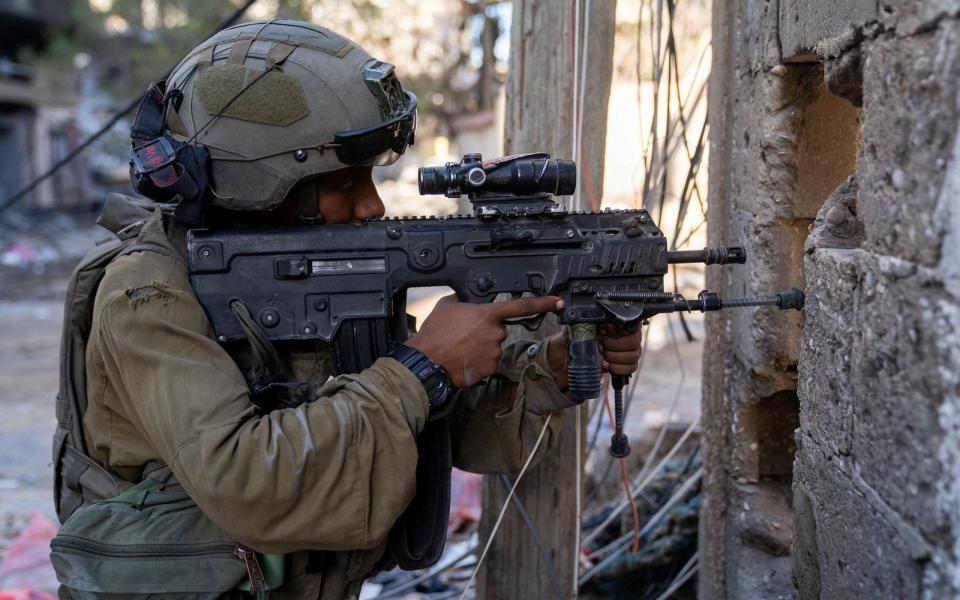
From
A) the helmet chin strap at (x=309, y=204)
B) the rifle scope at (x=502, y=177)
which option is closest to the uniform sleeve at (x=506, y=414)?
the rifle scope at (x=502, y=177)

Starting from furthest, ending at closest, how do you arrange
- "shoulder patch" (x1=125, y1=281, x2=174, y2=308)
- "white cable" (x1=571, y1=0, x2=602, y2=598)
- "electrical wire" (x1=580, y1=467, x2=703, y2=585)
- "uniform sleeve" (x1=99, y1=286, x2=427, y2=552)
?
1. "electrical wire" (x1=580, y1=467, x2=703, y2=585)
2. "white cable" (x1=571, y1=0, x2=602, y2=598)
3. "shoulder patch" (x1=125, y1=281, x2=174, y2=308)
4. "uniform sleeve" (x1=99, y1=286, x2=427, y2=552)

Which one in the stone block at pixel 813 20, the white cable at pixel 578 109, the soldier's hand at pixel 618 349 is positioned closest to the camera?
the stone block at pixel 813 20

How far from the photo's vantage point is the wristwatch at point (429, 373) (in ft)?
6.61

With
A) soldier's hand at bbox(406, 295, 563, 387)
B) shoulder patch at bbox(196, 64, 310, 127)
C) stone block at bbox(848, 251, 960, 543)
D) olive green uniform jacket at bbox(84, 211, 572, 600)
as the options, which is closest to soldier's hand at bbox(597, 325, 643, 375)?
soldier's hand at bbox(406, 295, 563, 387)

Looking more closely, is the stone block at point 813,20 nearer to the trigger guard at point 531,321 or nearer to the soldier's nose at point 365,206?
the trigger guard at point 531,321

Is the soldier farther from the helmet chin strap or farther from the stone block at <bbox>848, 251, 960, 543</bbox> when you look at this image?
the stone block at <bbox>848, 251, 960, 543</bbox>

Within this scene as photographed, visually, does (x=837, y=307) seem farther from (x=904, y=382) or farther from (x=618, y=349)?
(x=618, y=349)

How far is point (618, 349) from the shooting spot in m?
2.32

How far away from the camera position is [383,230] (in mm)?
2172

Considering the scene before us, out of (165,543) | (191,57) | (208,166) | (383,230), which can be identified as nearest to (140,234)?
(208,166)

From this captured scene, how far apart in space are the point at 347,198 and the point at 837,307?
1158mm

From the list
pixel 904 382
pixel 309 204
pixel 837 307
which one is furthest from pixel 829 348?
pixel 309 204

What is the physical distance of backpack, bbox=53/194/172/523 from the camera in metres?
2.15

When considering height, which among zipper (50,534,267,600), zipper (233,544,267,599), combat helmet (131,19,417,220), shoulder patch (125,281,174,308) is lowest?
zipper (233,544,267,599)
